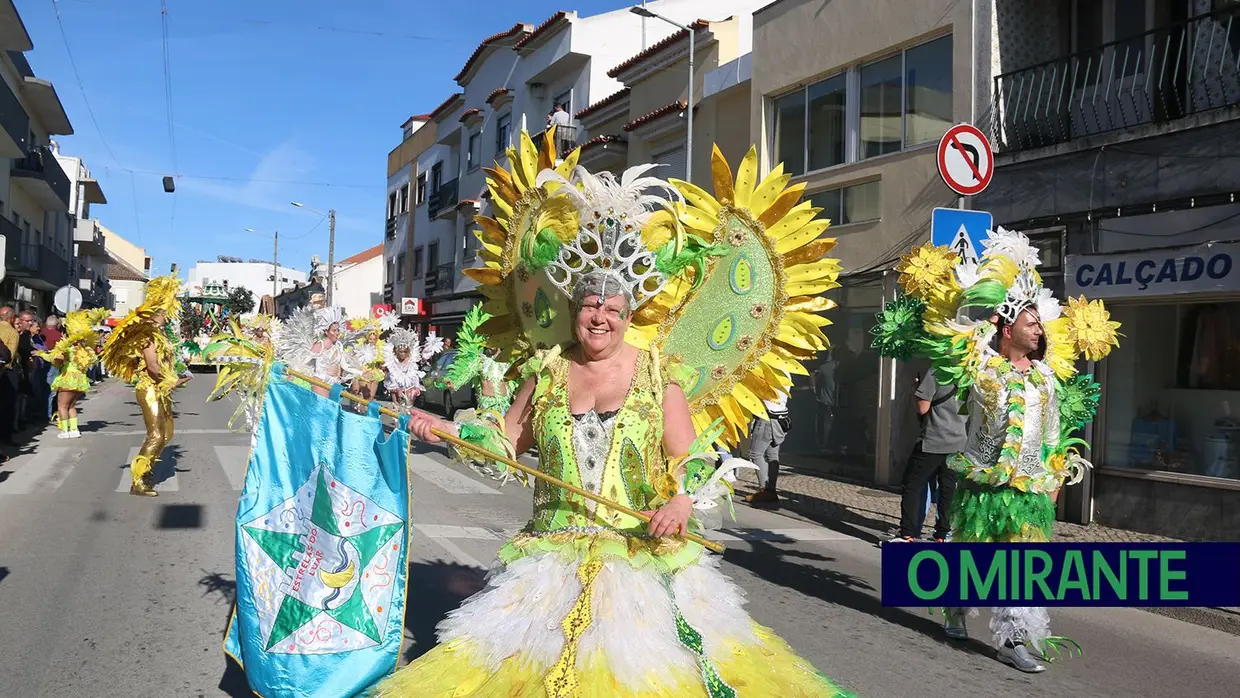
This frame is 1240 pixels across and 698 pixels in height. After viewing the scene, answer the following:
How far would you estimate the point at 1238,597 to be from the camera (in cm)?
352

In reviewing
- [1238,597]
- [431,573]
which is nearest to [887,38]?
[431,573]

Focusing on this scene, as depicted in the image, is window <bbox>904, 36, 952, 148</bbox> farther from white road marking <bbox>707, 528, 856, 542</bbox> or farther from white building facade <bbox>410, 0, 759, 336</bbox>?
white building facade <bbox>410, 0, 759, 336</bbox>

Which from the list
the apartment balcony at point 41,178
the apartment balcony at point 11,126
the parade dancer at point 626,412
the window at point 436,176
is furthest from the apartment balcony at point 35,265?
the parade dancer at point 626,412

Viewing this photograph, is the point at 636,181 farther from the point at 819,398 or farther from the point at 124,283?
the point at 124,283

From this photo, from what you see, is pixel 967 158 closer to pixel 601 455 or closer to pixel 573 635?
pixel 601 455

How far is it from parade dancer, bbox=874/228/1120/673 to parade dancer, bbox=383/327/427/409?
23.0ft

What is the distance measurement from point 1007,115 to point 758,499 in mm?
5490

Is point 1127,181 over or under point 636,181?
over

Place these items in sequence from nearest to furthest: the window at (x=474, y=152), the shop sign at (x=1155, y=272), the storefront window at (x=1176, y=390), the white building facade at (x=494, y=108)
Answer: the shop sign at (x=1155, y=272) < the storefront window at (x=1176, y=390) < the white building facade at (x=494, y=108) < the window at (x=474, y=152)

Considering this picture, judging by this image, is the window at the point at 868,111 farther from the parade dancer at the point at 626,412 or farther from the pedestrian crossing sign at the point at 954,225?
the parade dancer at the point at 626,412

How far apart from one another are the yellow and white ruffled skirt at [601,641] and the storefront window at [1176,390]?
7354 mm

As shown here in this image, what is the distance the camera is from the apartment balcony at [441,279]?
34.1 metres

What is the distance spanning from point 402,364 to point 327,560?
793cm
